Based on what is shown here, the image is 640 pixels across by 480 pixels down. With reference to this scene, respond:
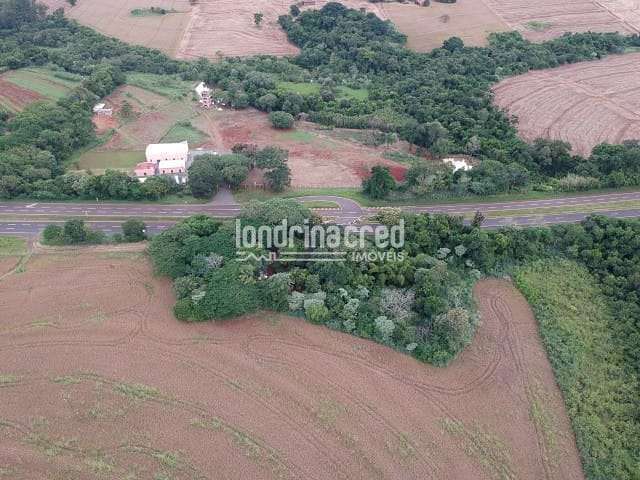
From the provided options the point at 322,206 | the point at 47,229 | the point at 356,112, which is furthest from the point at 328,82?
the point at 47,229

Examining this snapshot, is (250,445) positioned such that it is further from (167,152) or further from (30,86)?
(30,86)

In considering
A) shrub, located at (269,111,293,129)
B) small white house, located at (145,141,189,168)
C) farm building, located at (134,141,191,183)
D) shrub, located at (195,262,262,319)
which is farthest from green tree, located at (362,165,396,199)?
small white house, located at (145,141,189,168)

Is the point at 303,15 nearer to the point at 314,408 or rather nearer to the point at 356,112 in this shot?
the point at 356,112

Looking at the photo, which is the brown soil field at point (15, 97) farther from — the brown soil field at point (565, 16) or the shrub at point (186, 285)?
the brown soil field at point (565, 16)

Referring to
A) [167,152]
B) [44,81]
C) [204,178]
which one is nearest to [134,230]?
[204,178]

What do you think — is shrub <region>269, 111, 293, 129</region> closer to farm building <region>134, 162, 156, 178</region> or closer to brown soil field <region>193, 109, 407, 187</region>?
brown soil field <region>193, 109, 407, 187</region>

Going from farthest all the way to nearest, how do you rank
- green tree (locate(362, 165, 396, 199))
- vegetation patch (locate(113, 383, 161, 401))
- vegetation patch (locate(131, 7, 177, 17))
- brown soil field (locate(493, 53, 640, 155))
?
vegetation patch (locate(131, 7, 177, 17))
brown soil field (locate(493, 53, 640, 155))
green tree (locate(362, 165, 396, 199))
vegetation patch (locate(113, 383, 161, 401))
